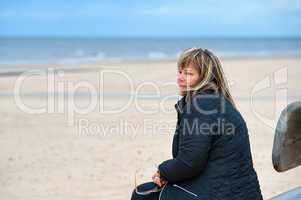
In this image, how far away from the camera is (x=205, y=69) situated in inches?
108

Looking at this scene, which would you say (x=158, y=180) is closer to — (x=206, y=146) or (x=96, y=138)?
→ (x=206, y=146)

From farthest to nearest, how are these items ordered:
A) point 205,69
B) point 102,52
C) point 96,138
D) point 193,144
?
1. point 102,52
2. point 96,138
3. point 205,69
4. point 193,144

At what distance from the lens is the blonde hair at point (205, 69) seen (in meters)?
2.73

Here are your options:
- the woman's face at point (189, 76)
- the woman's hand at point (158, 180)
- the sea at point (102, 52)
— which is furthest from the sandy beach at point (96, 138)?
the sea at point (102, 52)

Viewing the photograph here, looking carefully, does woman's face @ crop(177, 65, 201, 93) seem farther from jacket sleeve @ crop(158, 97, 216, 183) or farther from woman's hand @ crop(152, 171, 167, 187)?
woman's hand @ crop(152, 171, 167, 187)

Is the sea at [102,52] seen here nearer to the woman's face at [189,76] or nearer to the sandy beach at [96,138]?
the sandy beach at [96,138]

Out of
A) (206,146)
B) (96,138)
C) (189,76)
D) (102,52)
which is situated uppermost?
(102,52)

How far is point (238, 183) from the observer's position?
8.64 feet

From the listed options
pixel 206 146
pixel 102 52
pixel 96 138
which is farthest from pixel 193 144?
pixel 102 52

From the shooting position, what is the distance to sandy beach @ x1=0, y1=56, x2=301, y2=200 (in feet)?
20.3

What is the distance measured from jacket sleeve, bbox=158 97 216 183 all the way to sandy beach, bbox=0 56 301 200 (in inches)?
126

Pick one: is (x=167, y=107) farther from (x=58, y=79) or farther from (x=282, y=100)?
(x=58, y=79)

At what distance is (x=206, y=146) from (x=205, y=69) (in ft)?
1.33

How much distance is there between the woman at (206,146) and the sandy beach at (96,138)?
314cm
